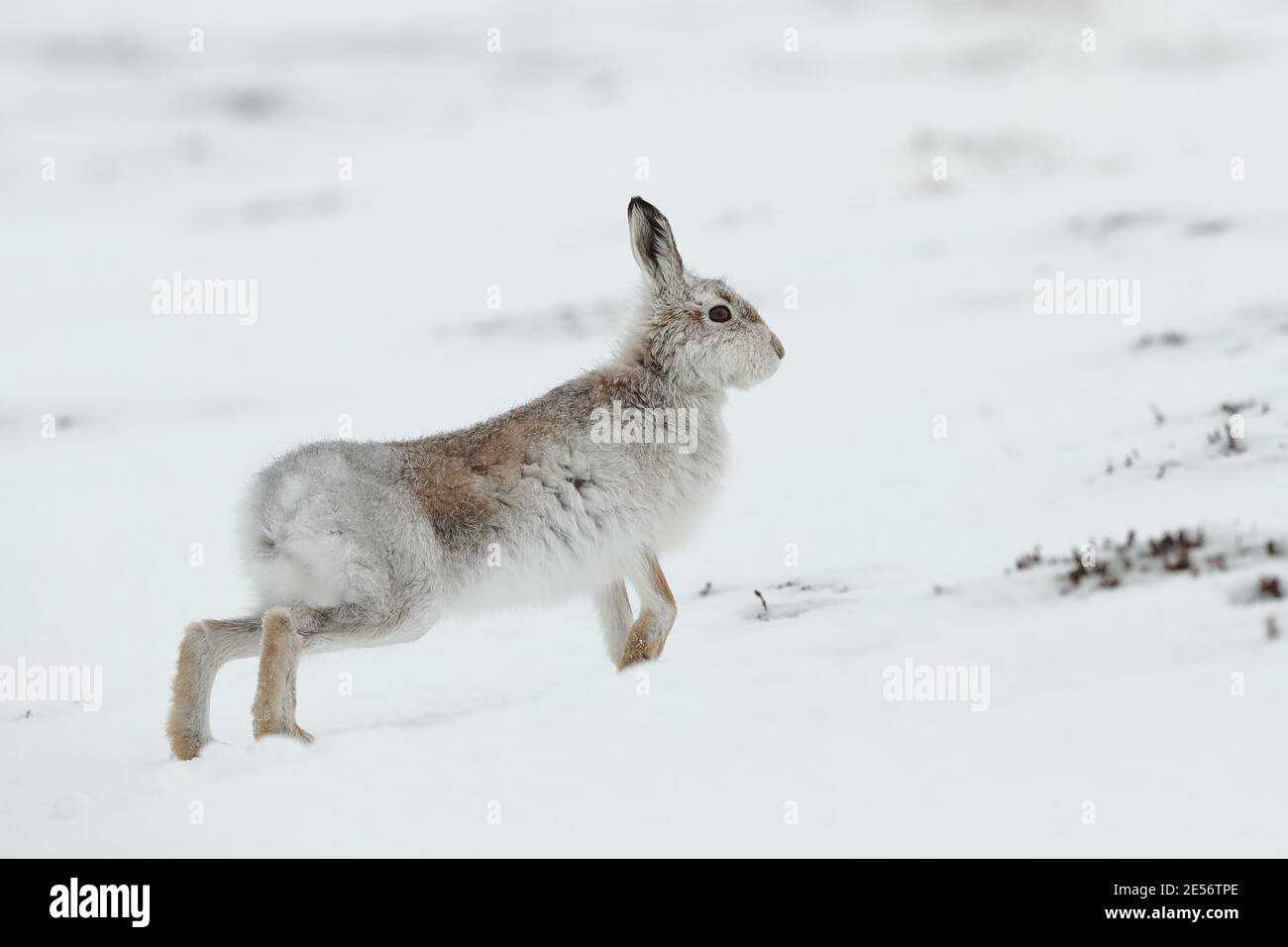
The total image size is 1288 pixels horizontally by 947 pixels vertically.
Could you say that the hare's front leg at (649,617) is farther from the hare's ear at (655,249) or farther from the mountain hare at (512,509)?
the hare's ear at (655,249)

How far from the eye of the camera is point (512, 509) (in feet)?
22.5

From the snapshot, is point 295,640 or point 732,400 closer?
point 295,640

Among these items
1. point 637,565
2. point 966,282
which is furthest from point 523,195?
point 637,565

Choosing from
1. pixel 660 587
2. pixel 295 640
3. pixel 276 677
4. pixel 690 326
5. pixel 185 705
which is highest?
pixel 690 326

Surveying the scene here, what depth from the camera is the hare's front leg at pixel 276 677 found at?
20.2 ft

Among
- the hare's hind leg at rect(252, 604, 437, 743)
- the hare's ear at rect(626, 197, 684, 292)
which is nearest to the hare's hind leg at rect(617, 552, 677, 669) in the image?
the hare's hind leg at rect(252, 604, 437, 743)

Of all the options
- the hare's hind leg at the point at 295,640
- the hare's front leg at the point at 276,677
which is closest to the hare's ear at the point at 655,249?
the hare's hind leg at the point at 295,640

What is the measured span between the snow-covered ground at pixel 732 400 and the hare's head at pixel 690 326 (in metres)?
1.42

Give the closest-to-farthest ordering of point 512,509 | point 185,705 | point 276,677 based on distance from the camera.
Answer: point 276,677
point 185,705
point 512,509

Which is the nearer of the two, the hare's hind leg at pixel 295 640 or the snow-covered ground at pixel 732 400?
the snow-covered ground at pixel 732 400

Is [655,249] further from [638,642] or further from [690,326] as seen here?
[638,642]

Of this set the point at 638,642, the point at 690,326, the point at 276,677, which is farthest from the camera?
the point at 690,326

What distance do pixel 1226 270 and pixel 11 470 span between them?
12.9 m

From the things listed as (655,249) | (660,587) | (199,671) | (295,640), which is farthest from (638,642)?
(655,249)
